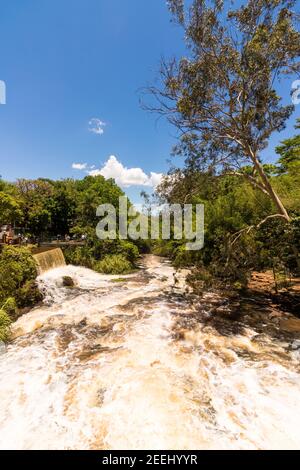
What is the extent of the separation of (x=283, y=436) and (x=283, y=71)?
9233 mm

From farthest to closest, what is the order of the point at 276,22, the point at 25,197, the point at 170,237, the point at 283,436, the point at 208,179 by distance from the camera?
1. the point at 25,197
2. the point at 170,237
3. the point at 208,179
4. the point at 276,22
5. the point at 283,436

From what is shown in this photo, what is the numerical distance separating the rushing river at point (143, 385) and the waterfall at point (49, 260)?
594 cm

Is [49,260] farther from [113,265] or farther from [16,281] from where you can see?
[16,281]


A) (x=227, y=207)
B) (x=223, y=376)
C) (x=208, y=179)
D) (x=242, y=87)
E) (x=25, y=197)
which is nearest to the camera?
(x=223, y=376)

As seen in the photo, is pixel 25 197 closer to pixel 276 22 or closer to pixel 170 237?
pixel 170 237

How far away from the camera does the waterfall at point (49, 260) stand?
44.4 ft

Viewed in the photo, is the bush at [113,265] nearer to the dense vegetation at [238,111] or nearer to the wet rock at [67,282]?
the wet rock at [67,282]

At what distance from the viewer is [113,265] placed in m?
16.2

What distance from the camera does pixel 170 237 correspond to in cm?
1933

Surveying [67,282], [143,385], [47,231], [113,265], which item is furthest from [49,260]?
[143,385]

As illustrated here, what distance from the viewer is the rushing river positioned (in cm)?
355

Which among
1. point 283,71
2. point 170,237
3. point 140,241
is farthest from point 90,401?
point 140,241

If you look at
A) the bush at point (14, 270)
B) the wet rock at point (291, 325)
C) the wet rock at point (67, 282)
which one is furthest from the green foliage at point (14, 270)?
the wet rock at point (291, 325)

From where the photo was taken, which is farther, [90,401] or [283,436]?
[90,401]
